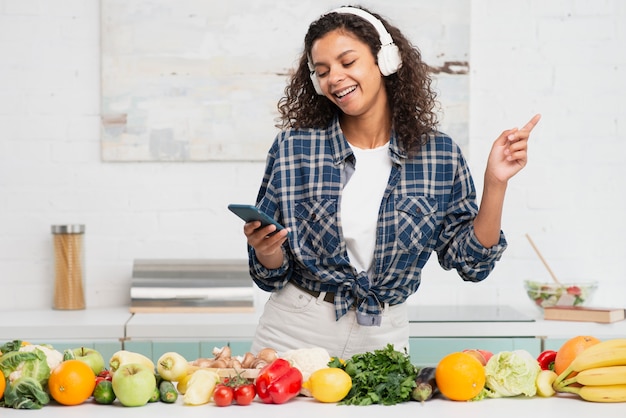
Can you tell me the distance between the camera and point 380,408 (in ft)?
5.18

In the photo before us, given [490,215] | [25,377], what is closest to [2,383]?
[25,377]

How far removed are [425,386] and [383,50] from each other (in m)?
0.99

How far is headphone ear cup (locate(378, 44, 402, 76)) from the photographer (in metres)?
2.26

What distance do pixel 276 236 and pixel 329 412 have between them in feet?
1.67

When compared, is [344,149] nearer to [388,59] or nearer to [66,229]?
[388,59]

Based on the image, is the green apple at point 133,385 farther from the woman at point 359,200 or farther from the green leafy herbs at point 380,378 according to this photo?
the woman at point 359,200

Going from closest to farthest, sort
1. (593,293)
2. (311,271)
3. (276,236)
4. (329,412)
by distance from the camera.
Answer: (329,412) < (276,236) < (311,271) < (593,293)

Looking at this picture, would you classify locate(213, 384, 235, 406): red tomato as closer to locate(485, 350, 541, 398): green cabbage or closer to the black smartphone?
the black smartphone

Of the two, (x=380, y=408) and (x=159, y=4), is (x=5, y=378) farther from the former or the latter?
(x=159, y=4)

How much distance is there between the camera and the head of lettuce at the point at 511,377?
1638 millimetres

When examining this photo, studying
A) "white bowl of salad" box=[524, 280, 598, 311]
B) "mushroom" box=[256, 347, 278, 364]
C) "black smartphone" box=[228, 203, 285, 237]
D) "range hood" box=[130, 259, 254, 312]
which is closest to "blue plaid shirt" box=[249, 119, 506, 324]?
"black smartphone" box=[228, 203, 285, 237]

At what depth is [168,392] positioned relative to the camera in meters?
1.62

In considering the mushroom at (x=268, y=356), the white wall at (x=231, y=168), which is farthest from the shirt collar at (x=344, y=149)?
the white wall at (x=231, y=168)

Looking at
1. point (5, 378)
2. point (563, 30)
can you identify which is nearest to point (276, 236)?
point (5, 378)
